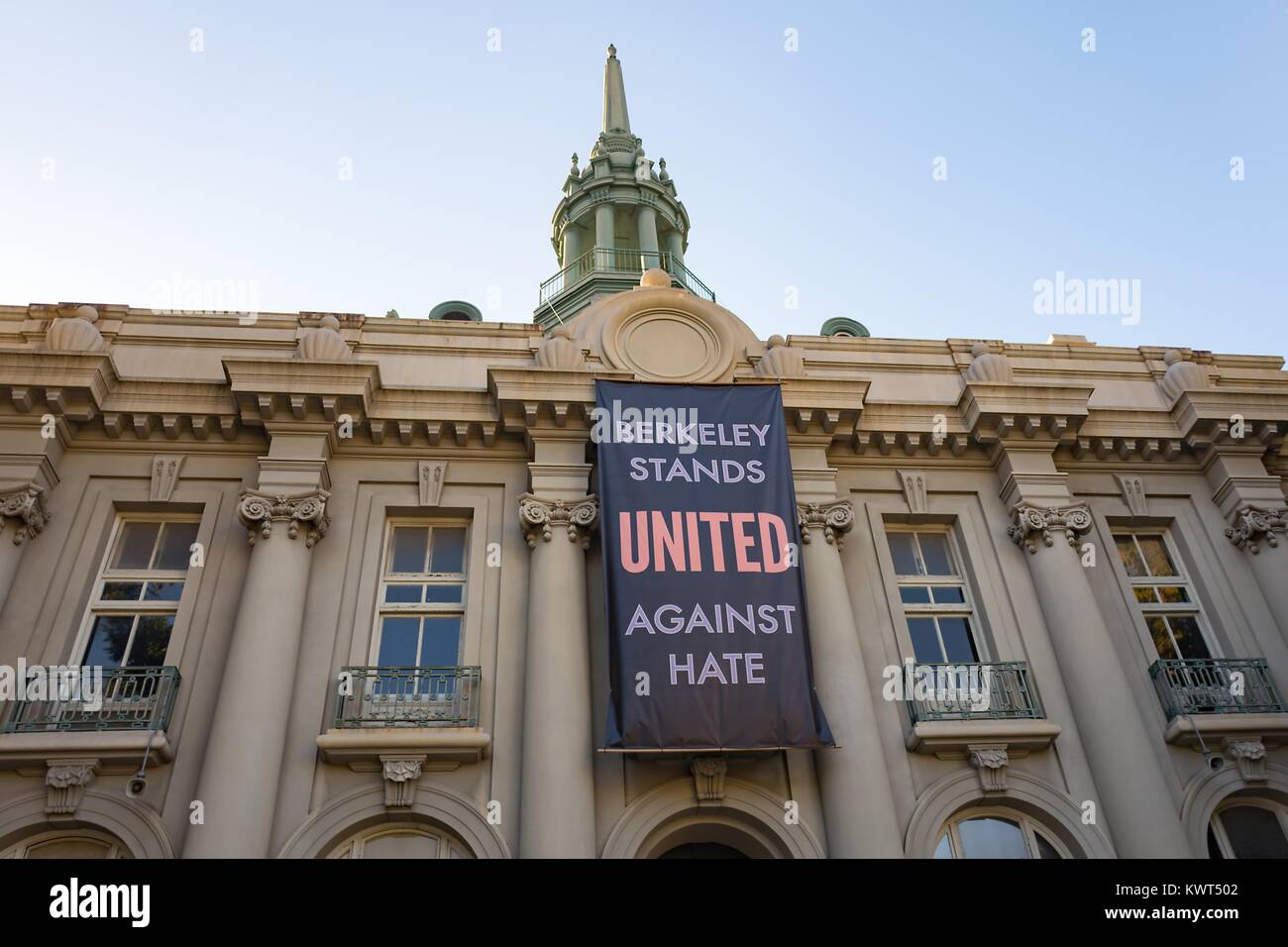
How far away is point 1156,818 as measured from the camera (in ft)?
38.3

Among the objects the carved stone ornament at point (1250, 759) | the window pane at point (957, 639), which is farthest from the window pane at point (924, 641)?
the carved stone ornament at point (1250, 759)

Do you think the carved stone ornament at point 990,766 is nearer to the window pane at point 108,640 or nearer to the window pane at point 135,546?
the window pane at point 108,640

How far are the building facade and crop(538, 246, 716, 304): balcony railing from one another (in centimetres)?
903

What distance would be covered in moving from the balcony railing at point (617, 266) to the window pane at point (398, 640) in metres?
13.9

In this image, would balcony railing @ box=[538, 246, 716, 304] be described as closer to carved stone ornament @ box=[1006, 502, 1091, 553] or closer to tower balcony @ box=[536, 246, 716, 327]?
tower balcony @ box=[536, 246, 716, 327]

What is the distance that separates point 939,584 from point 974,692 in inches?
79.0

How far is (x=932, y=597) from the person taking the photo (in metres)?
14.4

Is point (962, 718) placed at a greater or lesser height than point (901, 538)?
lesser

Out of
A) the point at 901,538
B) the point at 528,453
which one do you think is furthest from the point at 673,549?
the point at 901,538

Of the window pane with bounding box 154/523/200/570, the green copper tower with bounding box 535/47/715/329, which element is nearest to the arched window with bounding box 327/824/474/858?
the window pane with bounding box 154/523/200/570

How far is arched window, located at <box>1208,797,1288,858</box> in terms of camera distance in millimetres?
12344
